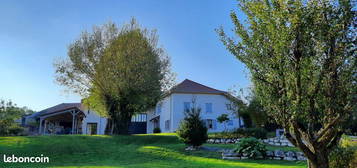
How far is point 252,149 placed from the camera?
591 inches

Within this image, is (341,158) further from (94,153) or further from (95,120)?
(95,120)

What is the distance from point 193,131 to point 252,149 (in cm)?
407

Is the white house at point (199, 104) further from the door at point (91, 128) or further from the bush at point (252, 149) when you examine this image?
the bush at point (252, 149)

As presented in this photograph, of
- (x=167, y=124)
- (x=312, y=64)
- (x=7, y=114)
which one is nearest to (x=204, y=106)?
(x=167, y=124)

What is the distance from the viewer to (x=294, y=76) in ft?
21.0

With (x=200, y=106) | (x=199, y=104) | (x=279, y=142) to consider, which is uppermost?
(x=199, y=104)

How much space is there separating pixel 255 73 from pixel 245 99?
21219mm

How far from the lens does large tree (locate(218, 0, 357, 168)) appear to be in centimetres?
632

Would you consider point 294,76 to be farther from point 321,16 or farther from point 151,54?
point 151,54

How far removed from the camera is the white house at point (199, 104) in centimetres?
3991

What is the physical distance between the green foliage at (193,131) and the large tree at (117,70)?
26.7 feet

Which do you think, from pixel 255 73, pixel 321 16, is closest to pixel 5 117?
pixel 255 73

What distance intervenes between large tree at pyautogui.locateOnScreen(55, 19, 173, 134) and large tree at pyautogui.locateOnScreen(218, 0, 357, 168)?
18957 mm

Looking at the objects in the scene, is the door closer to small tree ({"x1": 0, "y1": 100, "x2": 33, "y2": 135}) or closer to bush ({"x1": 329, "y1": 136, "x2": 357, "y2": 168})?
small tree ({"x1": 0, "y1": 100, "x2": 33, "y2": 135})
